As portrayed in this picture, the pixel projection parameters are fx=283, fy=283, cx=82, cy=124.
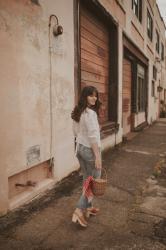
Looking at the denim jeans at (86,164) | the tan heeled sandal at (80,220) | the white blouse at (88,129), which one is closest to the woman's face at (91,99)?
the white blouse at (88,129)

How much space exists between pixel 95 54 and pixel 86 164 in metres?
4.70

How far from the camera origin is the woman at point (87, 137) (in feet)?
11.0

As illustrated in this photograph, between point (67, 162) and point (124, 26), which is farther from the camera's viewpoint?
point (124, 26)

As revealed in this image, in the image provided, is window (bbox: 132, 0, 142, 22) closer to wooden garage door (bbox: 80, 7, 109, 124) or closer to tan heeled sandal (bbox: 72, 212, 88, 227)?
wooden garage door (bbox: 80, 7, 109, 124)

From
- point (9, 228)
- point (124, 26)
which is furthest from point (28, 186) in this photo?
point (124, 26)

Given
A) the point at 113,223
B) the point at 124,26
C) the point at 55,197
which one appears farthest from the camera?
the point at 124,26

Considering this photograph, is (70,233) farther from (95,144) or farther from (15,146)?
(15,146)

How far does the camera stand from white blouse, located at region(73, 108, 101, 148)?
3336 mm

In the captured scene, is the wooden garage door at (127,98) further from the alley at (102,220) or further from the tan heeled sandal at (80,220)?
the tan heeled sandal at (80,220)

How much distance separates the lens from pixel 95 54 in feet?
24.9

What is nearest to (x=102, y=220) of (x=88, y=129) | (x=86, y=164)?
(x=86, y=164)

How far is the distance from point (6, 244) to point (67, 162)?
2.49 m

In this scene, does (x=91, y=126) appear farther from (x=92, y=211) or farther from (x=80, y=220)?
(x=92, y=211)

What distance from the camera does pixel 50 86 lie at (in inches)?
187
